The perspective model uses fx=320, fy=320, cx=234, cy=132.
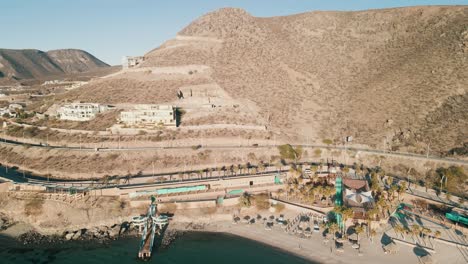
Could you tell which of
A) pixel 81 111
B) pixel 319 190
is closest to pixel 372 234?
pixel 319 190

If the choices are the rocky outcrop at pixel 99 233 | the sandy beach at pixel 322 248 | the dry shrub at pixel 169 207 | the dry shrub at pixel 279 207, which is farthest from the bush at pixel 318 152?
the rocky outcrop at pixel 99 233

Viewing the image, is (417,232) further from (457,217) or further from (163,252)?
(163,252)

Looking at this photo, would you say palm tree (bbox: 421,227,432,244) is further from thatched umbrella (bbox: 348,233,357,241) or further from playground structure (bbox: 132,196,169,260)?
playground structure (bbox: 132,196,169,260)

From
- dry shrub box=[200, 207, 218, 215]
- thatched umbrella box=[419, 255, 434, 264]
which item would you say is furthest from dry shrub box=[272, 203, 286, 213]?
thatched umbrella box=[419, 255, 434, 264]

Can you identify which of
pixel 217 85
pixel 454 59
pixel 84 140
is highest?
pixel 454 59

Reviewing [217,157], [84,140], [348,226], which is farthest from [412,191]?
[84,140]

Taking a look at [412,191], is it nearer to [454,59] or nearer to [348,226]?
[348,226]
